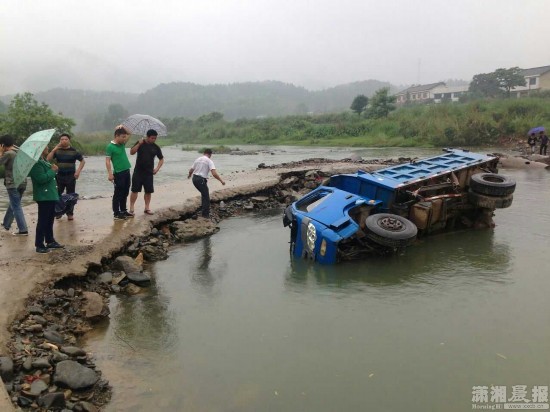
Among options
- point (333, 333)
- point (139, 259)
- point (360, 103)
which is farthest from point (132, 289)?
point (360, 103)

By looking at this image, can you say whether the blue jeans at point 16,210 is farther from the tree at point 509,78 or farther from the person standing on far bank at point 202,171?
the tree at point 509,78

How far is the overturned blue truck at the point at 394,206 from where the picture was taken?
23.8 ft

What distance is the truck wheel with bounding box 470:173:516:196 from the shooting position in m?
8.53

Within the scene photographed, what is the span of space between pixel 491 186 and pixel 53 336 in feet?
25.2

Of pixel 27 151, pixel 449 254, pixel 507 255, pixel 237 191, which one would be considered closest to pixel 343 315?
pixel 449 254

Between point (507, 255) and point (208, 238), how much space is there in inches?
222

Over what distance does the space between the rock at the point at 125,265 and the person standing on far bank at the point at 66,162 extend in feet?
6.64

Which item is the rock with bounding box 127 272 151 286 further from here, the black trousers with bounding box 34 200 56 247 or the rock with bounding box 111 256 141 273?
the black trousers with bounding box 34 200 56 247

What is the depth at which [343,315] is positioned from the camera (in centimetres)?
560

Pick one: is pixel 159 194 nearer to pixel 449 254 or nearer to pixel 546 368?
pixel 449 254

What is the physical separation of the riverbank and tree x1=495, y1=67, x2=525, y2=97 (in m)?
65.0

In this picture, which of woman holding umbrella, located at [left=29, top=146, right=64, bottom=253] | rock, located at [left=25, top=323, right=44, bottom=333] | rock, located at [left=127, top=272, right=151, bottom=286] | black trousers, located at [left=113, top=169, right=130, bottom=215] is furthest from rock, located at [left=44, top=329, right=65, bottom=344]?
black trousers, located at [left=113, top=169, right=130, bottom=215]

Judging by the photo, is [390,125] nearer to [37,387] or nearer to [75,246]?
[75,246]

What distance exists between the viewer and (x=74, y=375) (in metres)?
4.14
